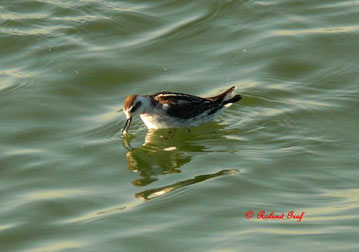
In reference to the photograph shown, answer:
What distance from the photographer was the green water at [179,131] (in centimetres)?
1266

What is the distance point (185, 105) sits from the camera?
1623 cm

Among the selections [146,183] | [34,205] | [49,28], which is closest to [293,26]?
[49,28]

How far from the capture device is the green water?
1266 cm

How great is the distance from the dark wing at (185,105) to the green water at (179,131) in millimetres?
374

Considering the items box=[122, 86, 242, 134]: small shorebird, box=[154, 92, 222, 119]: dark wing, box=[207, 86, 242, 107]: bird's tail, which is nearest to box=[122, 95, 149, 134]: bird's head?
box=[122, 86, 242, 134]: small shorebird

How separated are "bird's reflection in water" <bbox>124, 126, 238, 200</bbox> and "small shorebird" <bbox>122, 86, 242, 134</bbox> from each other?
0.24 metres

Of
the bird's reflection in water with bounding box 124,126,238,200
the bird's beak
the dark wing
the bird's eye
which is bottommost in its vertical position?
the bird's reflection in water with bounding box 124,126,238,200

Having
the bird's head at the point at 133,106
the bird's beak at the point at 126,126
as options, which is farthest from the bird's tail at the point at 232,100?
the bird's beak at the point at 126,126

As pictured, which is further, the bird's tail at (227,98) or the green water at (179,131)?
the bird's tail at (227,98)

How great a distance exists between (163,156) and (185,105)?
1207mm

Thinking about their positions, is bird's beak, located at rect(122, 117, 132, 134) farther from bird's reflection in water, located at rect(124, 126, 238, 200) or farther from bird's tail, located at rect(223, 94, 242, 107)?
bird's tail, located at rect(223, 94, 242, 107)
